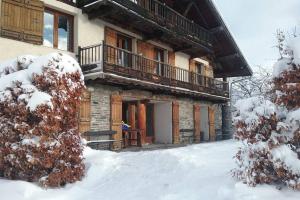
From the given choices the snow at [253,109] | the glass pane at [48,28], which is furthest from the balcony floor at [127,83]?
the snow at [253,109]

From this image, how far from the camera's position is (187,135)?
18.9 m

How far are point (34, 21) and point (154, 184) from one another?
708 cm

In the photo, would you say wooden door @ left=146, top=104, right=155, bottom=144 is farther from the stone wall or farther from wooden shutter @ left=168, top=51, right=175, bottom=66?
the stone wall

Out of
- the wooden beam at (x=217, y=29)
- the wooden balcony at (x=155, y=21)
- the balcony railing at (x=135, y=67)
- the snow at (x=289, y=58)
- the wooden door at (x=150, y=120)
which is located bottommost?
the wooden door at (x=150, y=120)

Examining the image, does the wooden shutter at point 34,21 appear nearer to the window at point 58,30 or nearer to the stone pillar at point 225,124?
the window at point 58,30

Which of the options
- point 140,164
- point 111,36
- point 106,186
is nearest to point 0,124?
point 106,186

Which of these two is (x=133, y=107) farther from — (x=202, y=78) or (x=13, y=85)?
(x=13, y=85)

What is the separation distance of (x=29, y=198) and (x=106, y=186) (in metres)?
1.53

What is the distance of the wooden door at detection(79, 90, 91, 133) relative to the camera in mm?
12089

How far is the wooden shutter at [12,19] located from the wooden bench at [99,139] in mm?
4000

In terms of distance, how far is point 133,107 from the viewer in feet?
54.3

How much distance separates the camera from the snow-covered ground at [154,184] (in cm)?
586

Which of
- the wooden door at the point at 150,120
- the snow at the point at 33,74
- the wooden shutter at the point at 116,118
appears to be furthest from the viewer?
the wooden door at the point at 150,120

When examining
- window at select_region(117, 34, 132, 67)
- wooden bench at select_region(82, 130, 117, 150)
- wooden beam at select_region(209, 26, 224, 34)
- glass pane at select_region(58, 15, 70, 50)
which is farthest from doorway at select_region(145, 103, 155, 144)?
glass pane at select_region(58, 15, 70, 50)
